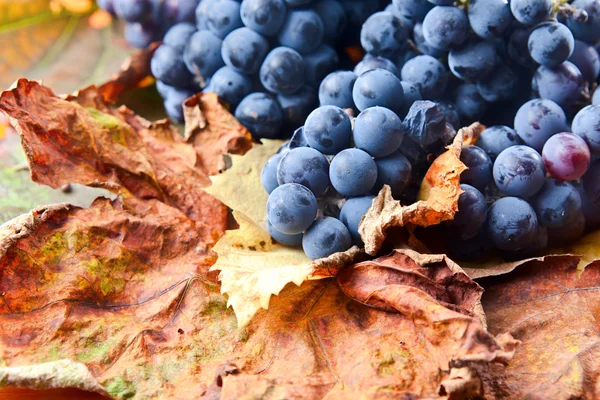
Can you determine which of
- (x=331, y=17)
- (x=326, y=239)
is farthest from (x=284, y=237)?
(x=331, y=17)

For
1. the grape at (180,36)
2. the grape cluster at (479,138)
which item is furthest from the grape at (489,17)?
the grape at (180,36)

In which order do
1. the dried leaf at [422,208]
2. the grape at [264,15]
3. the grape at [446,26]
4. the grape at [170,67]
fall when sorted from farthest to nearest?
the grape at [170,67] < the grape at [264,15] < the grape at [446,26] < the dried leaf at [422,208]

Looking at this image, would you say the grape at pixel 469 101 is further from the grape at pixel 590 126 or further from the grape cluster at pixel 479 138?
the grape at pixel 590 126

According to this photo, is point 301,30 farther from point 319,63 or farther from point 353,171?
point 353,171

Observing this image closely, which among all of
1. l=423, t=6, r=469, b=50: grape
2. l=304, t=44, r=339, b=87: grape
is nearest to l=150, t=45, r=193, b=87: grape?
l=304, t=44, r=339, b=87: grape

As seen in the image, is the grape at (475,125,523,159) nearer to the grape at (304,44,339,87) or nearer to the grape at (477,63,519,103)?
the grape at (477,63,519,103)

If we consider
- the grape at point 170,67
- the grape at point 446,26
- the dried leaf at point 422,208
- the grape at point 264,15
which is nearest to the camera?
the dried leaf at point 422,208
